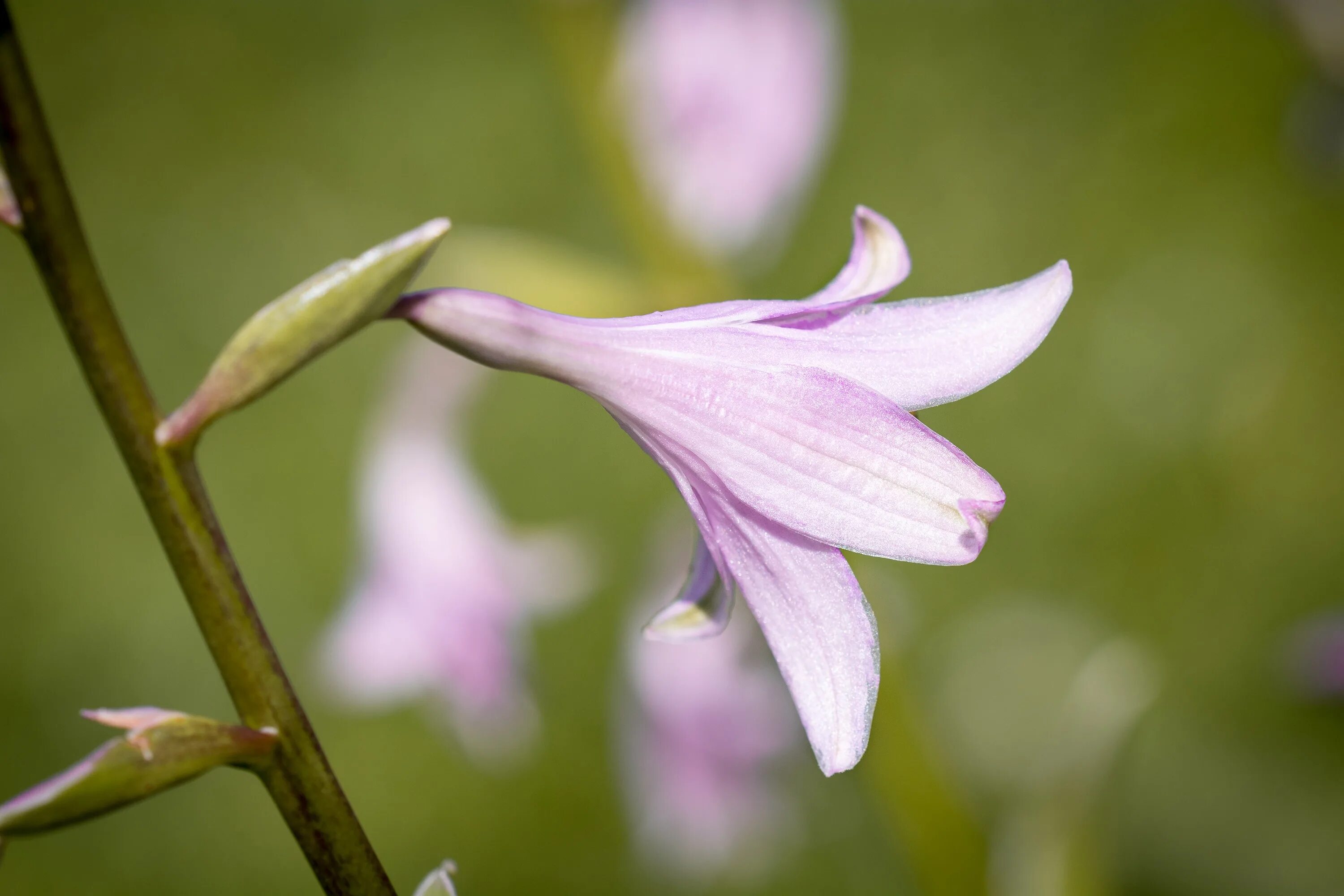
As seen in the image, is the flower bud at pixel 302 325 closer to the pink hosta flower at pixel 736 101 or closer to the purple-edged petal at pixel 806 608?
the purple-edged petal at pixel 806 608

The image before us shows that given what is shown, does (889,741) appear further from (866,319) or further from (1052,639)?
(1052,639)

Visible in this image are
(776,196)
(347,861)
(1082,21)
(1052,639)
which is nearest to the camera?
(347,861)

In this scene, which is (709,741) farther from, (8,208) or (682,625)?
(8,208)

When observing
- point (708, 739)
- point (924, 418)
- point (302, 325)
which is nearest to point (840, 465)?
point (302, 325)

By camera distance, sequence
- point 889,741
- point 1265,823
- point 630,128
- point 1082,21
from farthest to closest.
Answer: point 1082,21 < point 1265,823 < point 630,128 < point 889,741

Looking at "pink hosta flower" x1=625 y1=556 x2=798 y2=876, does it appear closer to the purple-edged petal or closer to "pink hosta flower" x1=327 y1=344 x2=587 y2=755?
"pink hosta flower" x1=327 y1=344 x2=587 y2=755

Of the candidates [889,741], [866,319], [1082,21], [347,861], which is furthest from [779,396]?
[1082,21]

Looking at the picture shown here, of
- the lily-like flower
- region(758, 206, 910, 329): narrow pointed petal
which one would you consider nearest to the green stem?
the lily-like flower
